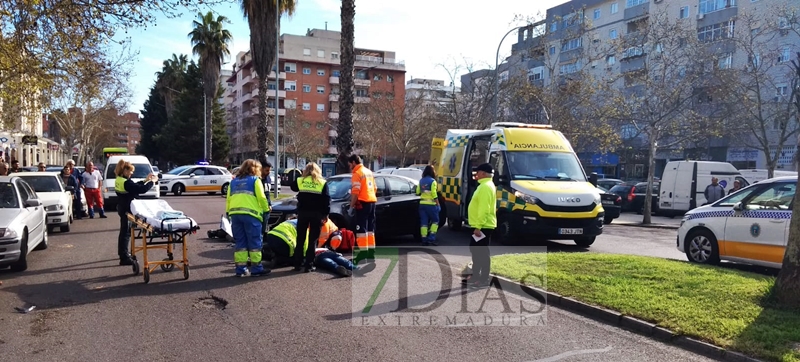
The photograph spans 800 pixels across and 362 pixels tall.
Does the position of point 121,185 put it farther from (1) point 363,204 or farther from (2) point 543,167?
(2) point 543,167

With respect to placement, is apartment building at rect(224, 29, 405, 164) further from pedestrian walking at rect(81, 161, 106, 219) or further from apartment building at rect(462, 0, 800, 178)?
pedestrian walking at rect(81, 161, 106, 219)

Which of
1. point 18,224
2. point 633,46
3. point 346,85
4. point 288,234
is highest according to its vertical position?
point 633,46

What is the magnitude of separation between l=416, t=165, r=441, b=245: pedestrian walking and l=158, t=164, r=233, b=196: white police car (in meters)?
19.3

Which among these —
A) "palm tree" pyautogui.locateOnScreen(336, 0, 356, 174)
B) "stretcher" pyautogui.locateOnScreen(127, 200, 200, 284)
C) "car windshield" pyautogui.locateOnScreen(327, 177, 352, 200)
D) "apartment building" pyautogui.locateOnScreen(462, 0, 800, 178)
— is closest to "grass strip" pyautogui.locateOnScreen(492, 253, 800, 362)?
"car windshield" pyautogui.locateOnScreen(327, 177, 352, 200)

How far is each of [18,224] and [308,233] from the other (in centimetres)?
429

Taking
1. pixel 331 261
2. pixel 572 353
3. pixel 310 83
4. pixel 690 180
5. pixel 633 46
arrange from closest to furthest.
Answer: pixel 572 353, pixel 331 261, pixel 633 46, pixel 690 180, pixel 310 83

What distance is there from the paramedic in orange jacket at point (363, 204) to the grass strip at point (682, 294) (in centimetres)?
200

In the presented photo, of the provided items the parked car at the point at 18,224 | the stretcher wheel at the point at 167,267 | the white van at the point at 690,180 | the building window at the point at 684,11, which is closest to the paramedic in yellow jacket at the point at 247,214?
the stretcher wheel at the point at 167,267

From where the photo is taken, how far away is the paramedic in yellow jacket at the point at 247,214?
26.1 feet

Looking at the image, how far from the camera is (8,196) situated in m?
9.69

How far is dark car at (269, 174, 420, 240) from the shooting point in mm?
11008

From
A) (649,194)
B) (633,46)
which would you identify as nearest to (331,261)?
(649,194)

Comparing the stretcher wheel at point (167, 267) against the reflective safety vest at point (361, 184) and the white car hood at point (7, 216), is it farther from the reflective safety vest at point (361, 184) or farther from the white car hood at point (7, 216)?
the reflective safety vest at point (361, 184)

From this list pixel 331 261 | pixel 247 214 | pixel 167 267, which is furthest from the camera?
pixel 167 267
